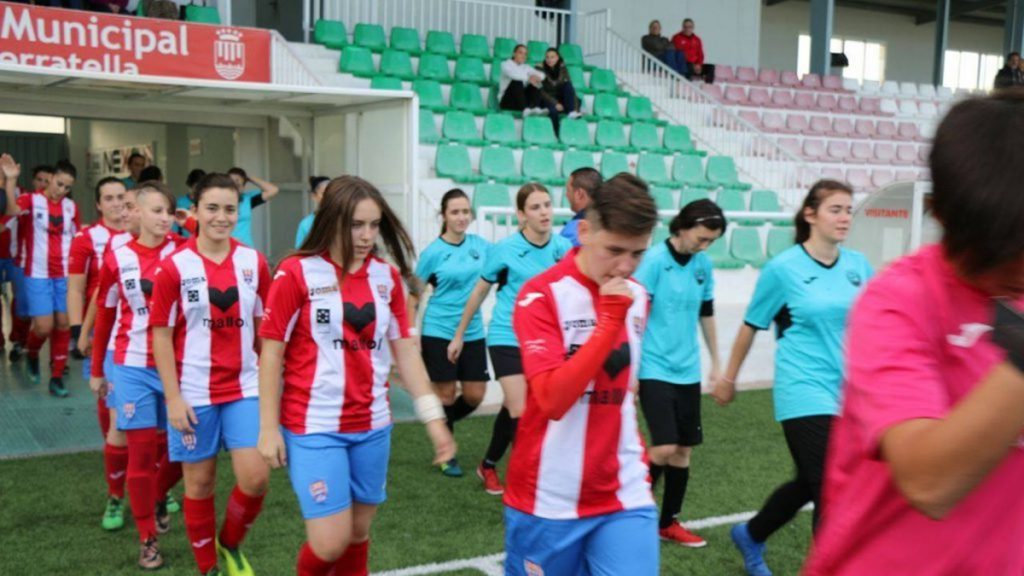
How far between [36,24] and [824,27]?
56.2 ft

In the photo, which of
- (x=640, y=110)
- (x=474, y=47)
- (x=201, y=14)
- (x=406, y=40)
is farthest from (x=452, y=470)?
(x=474, y=47)

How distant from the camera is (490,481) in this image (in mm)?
6328

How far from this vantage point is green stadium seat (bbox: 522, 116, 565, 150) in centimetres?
1444

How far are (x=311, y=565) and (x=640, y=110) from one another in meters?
14.2

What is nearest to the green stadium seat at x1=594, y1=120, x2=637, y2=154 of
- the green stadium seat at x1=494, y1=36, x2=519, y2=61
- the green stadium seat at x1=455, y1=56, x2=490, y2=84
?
the green stadium seat at x1=455, y1=56, x2=490, y2=84

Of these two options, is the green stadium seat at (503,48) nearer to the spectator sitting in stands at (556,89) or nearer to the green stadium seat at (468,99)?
the spectator sitting in stands at (556,89)

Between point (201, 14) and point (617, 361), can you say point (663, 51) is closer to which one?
point (201, 14)

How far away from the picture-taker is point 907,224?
908cm

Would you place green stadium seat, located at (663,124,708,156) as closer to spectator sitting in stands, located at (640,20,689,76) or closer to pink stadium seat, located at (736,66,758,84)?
spectator sitting in stands, located at (640,20,689,76)

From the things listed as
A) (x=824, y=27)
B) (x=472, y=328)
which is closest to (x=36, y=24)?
(x=472, y=328)

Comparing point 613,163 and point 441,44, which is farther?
point 441,44

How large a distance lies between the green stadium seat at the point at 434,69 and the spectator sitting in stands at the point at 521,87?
988mm

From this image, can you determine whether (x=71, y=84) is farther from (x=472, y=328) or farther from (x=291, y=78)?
(x=472, y=328)

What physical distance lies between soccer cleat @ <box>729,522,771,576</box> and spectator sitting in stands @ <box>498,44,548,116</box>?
1087 centimetres
